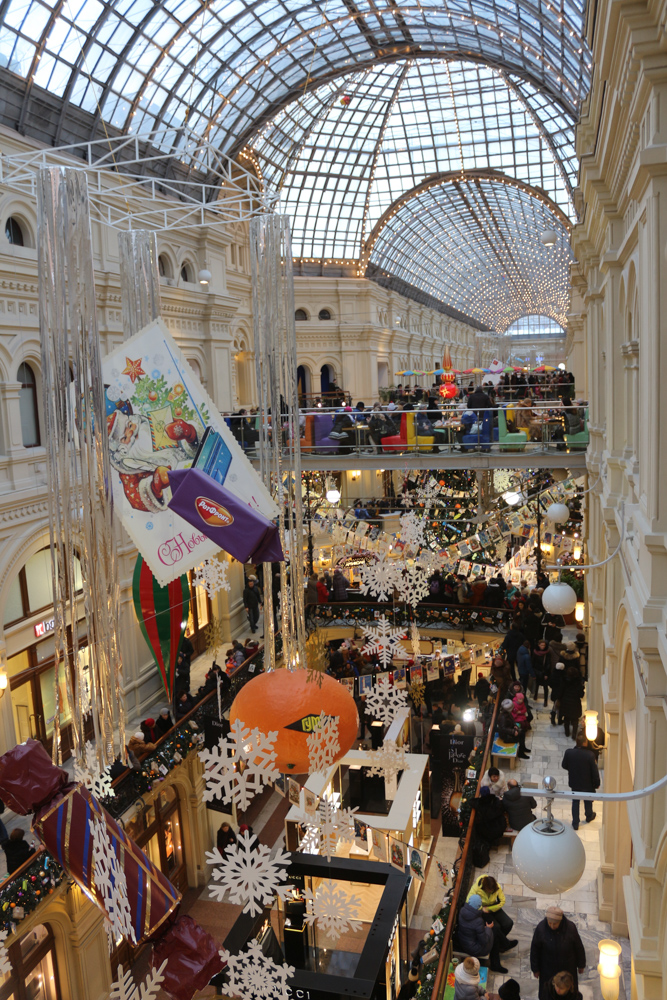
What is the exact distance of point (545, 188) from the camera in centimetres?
4197

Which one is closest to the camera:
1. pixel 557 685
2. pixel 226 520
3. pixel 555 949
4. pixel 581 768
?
pixel 226 520

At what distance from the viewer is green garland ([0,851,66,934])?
31.3ft

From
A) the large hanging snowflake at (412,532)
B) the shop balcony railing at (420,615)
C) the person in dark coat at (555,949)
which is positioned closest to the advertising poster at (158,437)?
the person in dark coat at (555,949)

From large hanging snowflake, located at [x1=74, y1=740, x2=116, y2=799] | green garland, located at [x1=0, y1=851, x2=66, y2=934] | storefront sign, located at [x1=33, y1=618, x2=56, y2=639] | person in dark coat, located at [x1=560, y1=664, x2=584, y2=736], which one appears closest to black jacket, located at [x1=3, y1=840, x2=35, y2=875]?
green garland, located at [x1=0, y1=851, x2=66, y2=934]

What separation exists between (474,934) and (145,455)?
18.8 ft

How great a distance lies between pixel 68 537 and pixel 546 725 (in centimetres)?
1113

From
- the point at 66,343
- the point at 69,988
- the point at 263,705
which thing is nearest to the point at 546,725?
the point at 69,988

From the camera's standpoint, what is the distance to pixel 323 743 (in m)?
5.20

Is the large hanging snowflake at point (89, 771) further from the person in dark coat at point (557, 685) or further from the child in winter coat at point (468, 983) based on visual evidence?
the person in dark coat at point (557, 685)

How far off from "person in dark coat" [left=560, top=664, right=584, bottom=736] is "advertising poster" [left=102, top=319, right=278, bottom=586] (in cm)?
822

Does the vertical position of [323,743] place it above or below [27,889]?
above

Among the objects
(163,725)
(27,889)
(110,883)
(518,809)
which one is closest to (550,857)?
(110,883)

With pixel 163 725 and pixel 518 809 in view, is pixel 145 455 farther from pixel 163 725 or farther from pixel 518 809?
pixel 163 725

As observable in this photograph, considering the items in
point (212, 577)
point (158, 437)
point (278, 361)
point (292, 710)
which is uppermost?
point (278, 361)
